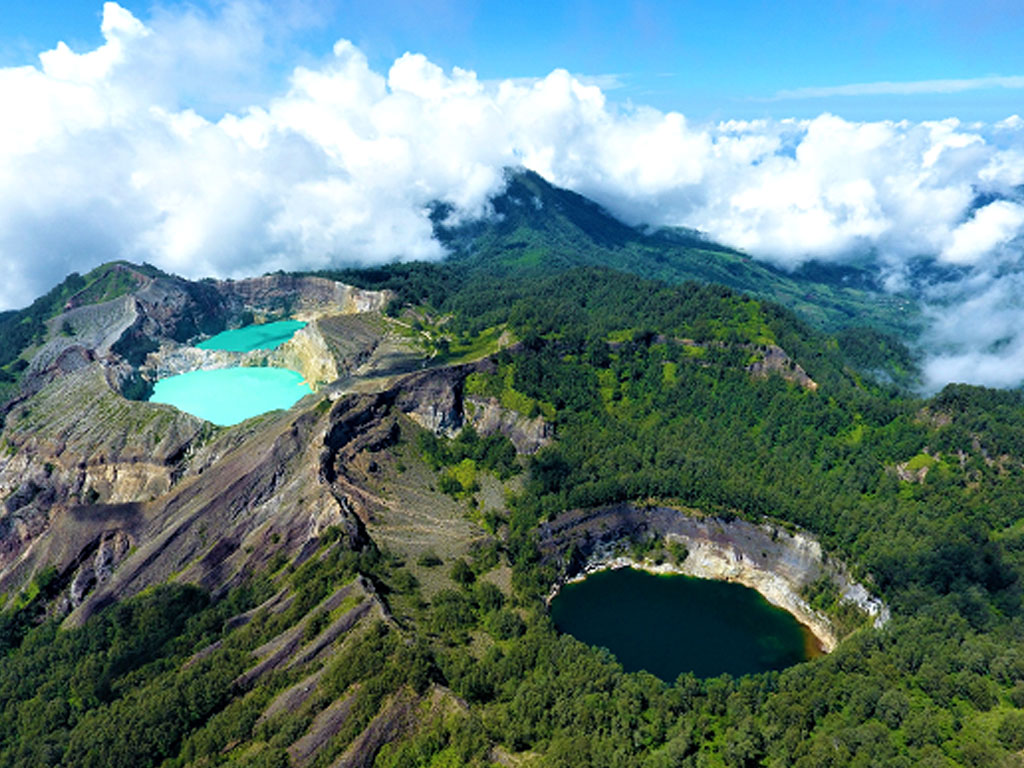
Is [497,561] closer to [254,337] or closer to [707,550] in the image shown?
[707,550]

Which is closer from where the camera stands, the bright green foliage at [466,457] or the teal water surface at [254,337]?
the bright green foliage at [466,457]

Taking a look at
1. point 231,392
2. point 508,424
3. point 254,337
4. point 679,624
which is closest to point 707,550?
point 679,624

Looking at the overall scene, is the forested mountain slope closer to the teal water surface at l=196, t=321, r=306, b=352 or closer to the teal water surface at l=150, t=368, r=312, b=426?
the teal water surface at l=150, t=368, r=312, b=426

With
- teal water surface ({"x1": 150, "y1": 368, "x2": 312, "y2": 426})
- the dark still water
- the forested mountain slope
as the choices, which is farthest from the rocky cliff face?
teal water surface ({"x1": 150, "y1": 368, "x2": 312, "y2": 426})

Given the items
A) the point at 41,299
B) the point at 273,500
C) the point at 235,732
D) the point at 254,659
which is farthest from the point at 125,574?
the point at 41,299

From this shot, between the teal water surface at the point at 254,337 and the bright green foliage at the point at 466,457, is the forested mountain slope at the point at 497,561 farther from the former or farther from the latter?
the teal water surface at the point at 254,337

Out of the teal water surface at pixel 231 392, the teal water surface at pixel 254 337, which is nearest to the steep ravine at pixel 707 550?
the teal water surface at pixel 231 392

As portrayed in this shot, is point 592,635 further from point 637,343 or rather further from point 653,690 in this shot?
point 637,343
